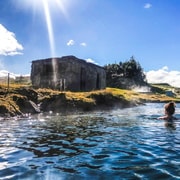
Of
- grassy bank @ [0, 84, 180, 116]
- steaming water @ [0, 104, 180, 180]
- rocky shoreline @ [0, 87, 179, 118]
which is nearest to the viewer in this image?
steaming water @ [0, 104, 180, 180]

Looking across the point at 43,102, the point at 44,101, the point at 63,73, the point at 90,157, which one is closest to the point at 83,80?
the point at 63,73

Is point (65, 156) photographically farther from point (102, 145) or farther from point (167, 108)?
point (167, 108)

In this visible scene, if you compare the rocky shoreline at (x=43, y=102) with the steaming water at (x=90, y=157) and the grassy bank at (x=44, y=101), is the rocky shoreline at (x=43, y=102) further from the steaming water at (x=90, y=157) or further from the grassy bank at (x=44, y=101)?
the steaming water at (x=90, y=157)

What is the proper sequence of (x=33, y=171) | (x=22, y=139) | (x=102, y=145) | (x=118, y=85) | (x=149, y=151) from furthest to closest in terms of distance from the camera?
(x=118, y=85) < (x=22, y=139) < (x=102, y=145) < (x=149, y=151) < (x=33, y=171)

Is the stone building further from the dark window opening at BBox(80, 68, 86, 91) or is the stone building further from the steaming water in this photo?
the steaming water

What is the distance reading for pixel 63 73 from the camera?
54625 millimetres

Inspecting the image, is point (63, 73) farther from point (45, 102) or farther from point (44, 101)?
point (45, 102)

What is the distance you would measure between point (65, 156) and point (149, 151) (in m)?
3.02

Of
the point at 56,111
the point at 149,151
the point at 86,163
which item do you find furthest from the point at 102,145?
the point at 56,111

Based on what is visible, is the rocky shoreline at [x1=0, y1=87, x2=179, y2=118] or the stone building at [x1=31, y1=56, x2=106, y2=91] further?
the stone building at [x1=31, y1=56, x2=106, y2=91]

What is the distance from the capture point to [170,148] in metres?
10.3

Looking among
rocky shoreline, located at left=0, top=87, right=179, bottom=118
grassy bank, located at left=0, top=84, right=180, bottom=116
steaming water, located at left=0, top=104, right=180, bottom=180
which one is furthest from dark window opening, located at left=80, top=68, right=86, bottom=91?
steaming water, located at left=0, top=104, right=180, bottom=180

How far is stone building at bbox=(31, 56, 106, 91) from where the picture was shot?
54.3 m

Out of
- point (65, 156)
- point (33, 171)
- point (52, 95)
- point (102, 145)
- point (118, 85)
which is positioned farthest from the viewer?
point (118, 85)
